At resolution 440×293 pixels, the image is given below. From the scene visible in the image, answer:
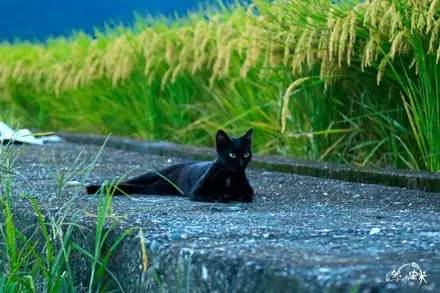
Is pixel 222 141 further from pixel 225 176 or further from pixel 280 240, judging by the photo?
pixel 280 240

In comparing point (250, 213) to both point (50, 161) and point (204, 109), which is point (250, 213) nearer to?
point (50, 161)

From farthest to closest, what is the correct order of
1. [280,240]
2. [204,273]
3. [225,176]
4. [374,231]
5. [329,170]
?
[329,170]
[225,176]
[374,231]
[280,240]
[204,273]

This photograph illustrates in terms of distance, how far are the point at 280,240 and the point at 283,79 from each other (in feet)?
13.4

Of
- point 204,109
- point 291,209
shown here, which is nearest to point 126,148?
point 204,109

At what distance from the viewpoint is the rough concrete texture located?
3.06m

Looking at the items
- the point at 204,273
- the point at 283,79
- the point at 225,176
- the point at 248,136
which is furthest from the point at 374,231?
the point at 283,79

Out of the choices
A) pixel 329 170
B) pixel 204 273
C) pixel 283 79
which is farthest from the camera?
pixel 283 79

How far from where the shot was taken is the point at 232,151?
5.25m

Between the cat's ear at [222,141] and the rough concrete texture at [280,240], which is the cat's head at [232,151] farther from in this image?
the rough concrete texture at [280,240]

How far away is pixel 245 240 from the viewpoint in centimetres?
368

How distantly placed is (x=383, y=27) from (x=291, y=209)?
1.97 meters

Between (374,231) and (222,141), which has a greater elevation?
(222,141)

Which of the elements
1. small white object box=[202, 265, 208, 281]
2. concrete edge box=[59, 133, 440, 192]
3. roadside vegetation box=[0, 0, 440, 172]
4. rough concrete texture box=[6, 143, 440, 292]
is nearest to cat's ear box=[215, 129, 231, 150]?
rough concrete texture box=[6, 143, 440, 292]

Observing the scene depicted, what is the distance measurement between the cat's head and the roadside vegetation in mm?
901
